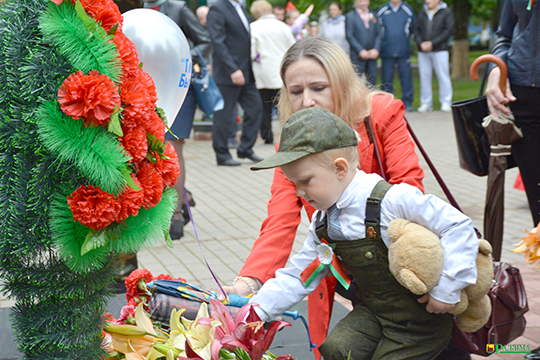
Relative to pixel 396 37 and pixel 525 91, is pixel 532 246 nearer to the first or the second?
pixel 525 91

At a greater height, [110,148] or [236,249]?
[110,148]

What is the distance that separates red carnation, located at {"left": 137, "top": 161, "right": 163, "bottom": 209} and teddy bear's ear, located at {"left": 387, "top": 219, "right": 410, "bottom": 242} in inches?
30.8

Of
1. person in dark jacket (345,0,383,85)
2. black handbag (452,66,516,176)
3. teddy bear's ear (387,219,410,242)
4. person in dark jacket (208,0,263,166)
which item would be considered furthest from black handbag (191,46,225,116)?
person in dark jacket (345,0,383,85)

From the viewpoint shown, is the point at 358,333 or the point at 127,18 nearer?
the point at 358,333

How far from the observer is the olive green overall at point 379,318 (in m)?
2.10

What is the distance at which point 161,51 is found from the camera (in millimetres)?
3100

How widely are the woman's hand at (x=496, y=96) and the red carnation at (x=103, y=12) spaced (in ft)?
8.42

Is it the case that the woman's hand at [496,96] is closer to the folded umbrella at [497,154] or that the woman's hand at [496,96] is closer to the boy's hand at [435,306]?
the folded umbrella at [497,154]

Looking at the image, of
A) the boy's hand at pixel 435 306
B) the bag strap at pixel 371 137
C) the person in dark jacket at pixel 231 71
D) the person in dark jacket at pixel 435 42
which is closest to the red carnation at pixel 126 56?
the boy's hand at pixel 435 306

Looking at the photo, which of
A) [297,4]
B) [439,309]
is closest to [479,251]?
[439,309]

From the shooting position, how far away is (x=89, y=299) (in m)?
1.68

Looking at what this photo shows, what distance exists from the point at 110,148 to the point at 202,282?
3002 millimetres

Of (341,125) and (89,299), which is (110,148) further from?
(341,125)

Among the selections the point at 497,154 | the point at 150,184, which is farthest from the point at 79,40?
the point at 497,154
